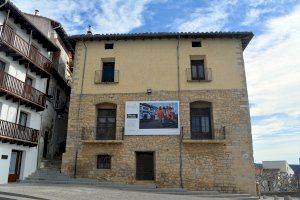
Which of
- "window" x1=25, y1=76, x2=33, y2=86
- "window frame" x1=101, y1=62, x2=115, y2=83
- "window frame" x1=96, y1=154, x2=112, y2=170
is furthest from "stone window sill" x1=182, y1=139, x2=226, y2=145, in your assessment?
"window" x1=25, y1=76, x2=33, y2=86

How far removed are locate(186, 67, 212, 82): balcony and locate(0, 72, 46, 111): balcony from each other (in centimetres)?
908

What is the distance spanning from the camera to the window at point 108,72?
17.6 m

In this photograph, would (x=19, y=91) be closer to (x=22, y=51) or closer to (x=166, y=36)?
(x=22, y=51)

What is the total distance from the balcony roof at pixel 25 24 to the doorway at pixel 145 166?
9.41m

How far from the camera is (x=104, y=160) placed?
52.4ft

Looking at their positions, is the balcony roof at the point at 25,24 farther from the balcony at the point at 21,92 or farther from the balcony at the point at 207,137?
the balcony at the point at 207,137

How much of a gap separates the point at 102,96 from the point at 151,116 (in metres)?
3.20

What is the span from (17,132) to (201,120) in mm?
10099

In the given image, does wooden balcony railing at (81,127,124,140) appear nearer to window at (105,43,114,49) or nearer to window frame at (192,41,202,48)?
window at (105,43,114,49)

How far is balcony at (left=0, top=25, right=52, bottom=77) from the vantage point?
47.1ft

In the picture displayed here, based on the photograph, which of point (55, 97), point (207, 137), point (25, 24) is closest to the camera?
point (207, 137)

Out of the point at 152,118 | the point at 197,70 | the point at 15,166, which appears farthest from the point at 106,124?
the point at 197,70

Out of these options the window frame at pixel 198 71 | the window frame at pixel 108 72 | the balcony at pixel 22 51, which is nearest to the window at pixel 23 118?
the balcony at pixel 22 51

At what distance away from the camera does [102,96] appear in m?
16.9
